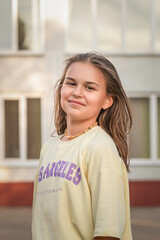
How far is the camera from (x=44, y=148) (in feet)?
6.15

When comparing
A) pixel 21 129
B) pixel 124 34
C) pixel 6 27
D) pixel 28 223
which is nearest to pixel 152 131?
pixel 124 34

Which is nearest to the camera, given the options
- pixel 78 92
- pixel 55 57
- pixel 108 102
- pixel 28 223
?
pixel 78 92

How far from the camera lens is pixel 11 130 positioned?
8.75 metres

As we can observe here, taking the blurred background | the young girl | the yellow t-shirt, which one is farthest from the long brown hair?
the blurred background

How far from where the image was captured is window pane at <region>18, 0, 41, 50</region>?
8.51m

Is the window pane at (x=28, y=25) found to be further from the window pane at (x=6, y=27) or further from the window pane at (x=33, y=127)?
the window pane at (x=33, y=127)

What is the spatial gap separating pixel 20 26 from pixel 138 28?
260cm

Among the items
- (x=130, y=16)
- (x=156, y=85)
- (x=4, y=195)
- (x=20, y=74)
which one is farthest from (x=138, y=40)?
(x=4, y=195)

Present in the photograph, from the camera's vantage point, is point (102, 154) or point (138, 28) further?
point (138, 28)

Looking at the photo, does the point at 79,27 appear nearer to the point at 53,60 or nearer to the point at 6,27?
the point at 53,60

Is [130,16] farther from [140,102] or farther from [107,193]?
[107,193]

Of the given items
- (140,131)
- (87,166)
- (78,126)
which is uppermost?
(78,126)

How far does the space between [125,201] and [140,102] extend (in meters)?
7.26

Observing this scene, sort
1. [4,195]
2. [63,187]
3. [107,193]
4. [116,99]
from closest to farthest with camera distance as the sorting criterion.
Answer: [107,193]
[63,187]
[116,99]
[4,195]
